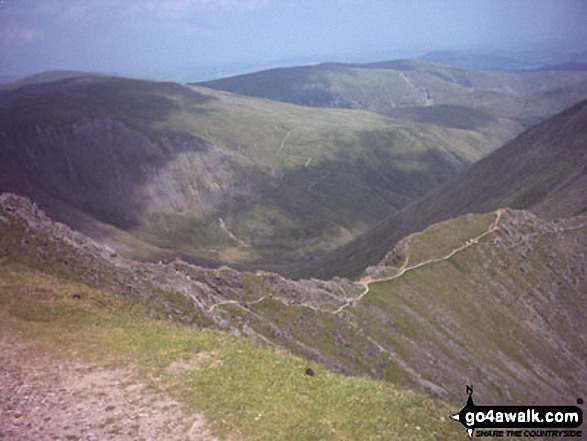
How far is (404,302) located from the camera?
3600 inches

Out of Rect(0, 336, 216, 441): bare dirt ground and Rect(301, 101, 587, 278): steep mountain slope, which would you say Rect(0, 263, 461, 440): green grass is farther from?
Rect(301, 101, 587, 278): steep mountain slope

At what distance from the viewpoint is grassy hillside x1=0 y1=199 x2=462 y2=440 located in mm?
24000

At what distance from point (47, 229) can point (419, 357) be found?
2399 inches

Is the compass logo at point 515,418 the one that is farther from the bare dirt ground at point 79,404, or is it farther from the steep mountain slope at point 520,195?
the steep mountain slope at point 520,195

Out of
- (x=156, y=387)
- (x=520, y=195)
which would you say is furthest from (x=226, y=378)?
(x=520, y=195)

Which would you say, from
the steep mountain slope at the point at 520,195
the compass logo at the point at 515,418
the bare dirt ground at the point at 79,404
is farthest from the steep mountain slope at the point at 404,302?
the steep mountain slope at the point at 520,195

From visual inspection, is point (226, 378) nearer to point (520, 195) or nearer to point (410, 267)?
point (410, 267)

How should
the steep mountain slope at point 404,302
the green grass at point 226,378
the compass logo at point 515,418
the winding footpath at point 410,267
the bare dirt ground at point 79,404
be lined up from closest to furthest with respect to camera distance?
1. the bare dirt ground at point 79,404
2. the green grass at point 226,378
3. the compass logo at point 515,418
4. the steep mountain slope at point 404,302
5. the winding footpath at point 410,267

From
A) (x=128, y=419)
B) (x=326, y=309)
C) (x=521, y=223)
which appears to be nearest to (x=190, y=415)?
(x=128, y=419)

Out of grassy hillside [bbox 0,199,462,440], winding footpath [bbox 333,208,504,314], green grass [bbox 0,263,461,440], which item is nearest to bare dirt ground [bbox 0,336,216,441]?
grassy hillside [bbox 0,199,462,440]

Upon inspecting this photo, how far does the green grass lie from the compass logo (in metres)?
1.61

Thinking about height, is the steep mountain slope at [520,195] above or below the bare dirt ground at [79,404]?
below

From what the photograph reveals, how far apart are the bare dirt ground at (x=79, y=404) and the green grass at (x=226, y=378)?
960mm

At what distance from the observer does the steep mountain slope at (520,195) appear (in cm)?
14150
